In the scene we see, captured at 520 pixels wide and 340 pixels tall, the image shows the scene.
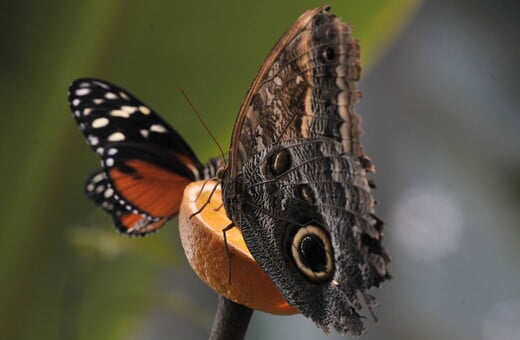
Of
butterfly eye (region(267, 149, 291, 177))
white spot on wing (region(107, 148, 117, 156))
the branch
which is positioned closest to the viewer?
the branch

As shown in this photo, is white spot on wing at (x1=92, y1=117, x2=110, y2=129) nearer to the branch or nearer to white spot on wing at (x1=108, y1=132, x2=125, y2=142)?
white spot on wing at (x1=108, y1=132, x2=125, y2=142)

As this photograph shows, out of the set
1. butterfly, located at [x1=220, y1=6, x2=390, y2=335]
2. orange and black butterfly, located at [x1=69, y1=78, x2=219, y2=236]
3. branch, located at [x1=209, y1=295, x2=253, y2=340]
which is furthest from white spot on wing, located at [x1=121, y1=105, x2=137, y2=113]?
branch, located at [x1=209, y1=295, x2=253, y2=340]

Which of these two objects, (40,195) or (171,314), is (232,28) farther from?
(171,314)

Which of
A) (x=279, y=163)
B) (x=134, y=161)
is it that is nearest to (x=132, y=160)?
(x=134, y=161)

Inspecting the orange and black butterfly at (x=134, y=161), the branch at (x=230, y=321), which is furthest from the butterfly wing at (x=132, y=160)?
the branch at (x=230, y=321)

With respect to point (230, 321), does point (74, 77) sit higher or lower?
higher

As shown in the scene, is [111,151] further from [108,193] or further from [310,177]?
[310,177]
